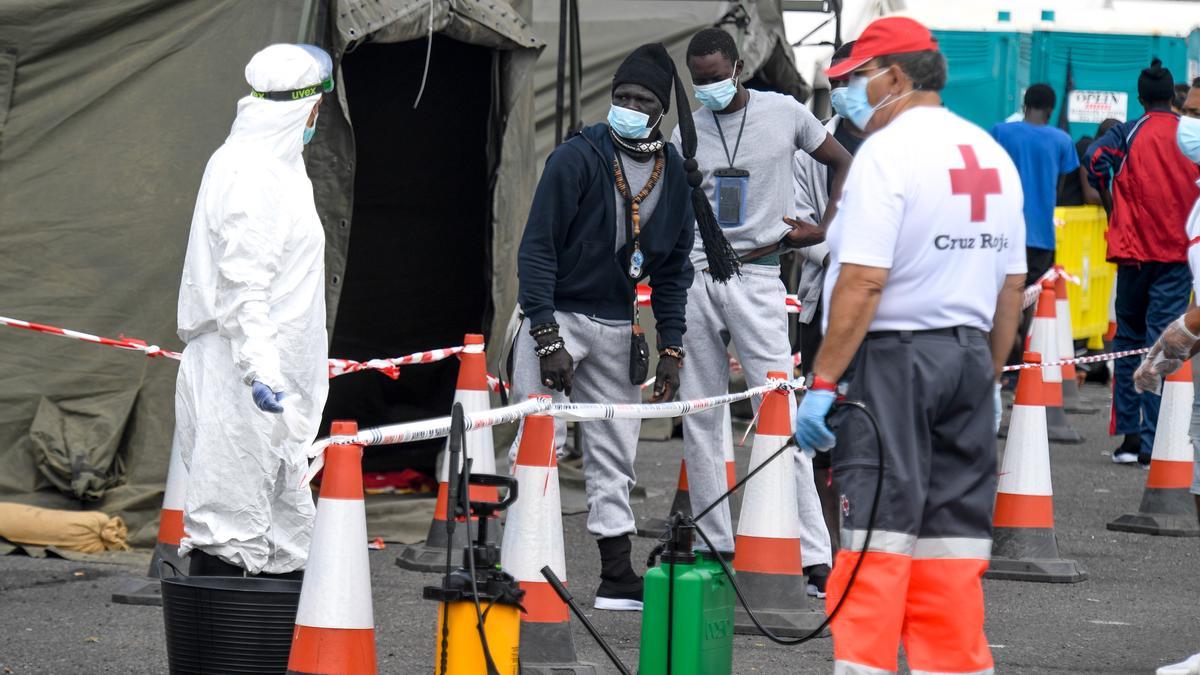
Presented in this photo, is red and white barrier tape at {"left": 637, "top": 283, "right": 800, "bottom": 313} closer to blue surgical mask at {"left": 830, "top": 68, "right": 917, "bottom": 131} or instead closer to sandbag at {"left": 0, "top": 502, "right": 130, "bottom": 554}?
sandbag at {"left": 0, "top": 502, "right": 130, "bottom": 554}

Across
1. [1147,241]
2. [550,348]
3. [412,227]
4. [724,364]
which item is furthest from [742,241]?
[1147,241]

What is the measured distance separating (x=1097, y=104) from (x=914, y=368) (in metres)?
15.8

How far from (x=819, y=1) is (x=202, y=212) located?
27.6ft

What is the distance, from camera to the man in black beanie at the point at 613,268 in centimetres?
652

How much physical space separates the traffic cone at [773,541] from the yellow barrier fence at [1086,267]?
985 centimetres

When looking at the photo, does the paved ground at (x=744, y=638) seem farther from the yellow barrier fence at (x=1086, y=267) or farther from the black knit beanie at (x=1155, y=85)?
the yellow barrier fence at (x=1086, y=267)

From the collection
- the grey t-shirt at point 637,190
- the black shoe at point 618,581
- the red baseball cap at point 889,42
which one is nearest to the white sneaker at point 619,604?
the black shoe at point 618,581

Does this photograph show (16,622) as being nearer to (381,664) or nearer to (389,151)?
(381,664)

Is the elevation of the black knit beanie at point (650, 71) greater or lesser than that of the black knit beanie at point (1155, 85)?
lesser

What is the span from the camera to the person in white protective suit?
536cm

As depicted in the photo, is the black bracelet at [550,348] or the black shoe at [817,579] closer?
the black bracelet at [550,348]

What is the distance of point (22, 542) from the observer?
7.60 metres

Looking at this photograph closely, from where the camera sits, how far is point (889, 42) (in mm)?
4570

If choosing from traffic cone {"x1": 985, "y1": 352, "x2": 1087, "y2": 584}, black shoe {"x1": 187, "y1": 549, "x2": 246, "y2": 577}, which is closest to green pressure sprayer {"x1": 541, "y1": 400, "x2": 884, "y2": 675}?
black shoe {"x1": 187, "y1": 549, "x2": 246, "y2": 577}
